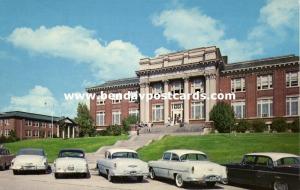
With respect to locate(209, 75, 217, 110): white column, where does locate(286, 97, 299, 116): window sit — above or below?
below

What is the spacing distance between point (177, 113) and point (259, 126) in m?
13.3

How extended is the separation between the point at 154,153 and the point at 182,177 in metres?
15.6

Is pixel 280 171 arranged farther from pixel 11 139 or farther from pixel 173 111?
pixel 11 139

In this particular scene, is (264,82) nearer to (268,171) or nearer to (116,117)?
(116,117)

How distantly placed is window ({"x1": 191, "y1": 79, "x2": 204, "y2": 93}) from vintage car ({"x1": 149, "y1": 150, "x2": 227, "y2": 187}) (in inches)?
1464

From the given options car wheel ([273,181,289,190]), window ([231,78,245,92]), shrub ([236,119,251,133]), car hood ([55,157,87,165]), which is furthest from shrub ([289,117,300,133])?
car hood ([55,157,87,165])

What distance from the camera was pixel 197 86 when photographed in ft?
181

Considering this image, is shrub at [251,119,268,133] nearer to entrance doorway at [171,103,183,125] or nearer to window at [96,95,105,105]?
entrance doorway at [171,103,183,125]

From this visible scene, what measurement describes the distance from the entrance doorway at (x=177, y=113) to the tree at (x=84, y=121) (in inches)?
567

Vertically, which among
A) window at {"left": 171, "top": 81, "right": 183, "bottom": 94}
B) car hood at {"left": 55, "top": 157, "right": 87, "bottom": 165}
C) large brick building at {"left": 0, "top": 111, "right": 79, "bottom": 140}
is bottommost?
large brick building at {"left": 0, "top": 111, "right": 79, "bottom": 140}

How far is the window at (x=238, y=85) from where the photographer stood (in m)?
53.4

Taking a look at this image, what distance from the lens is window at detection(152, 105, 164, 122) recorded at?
58.6m

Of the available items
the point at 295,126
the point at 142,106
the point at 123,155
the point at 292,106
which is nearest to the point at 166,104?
the point at 142,106

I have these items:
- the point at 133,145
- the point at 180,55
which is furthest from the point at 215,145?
the point at 180,55
